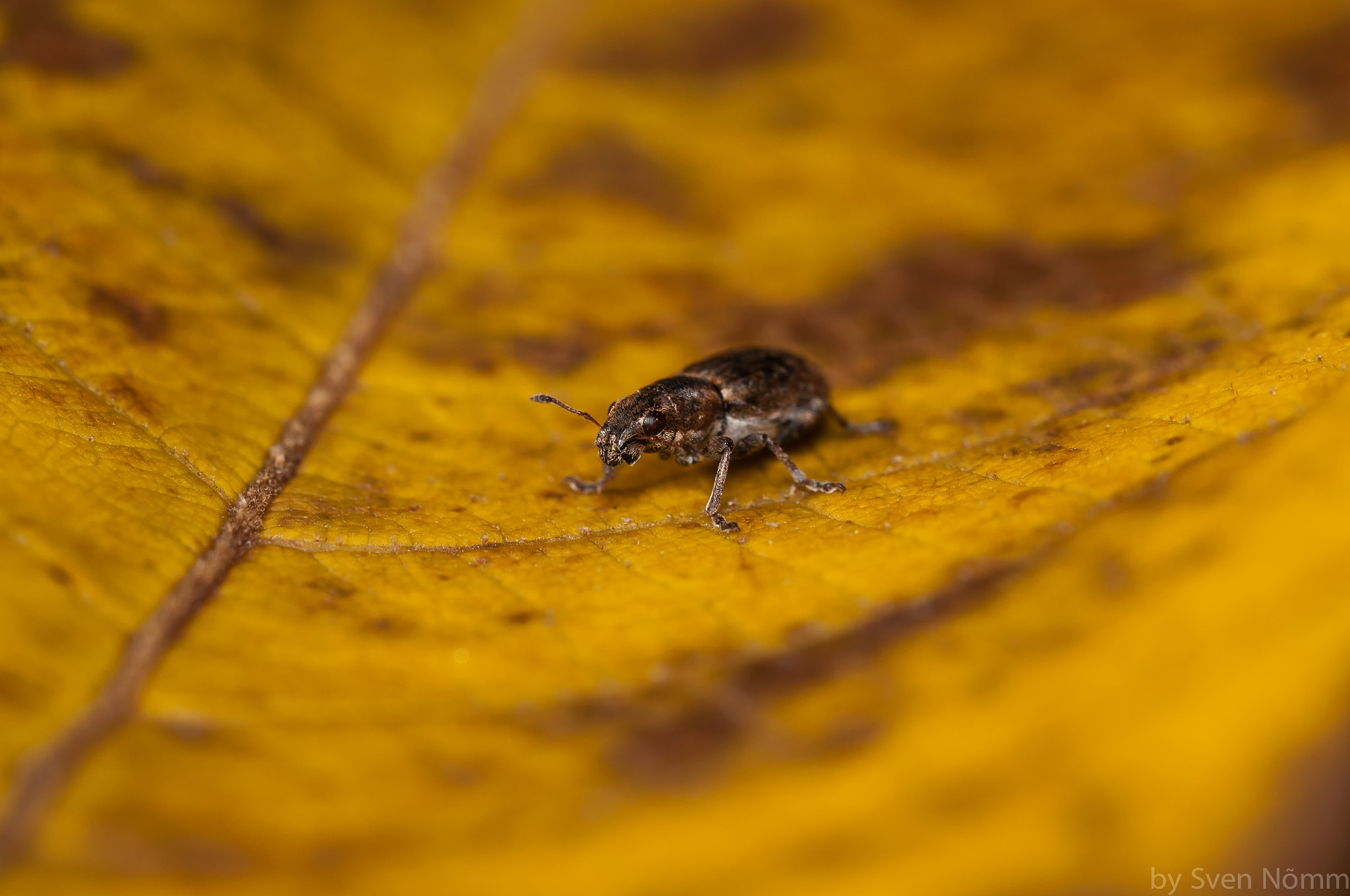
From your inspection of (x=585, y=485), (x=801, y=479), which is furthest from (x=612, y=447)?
(x=801, y=479)

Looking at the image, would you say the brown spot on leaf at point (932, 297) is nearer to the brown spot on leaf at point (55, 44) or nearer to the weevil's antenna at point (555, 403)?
the weevil's antenna at point (555, 403)

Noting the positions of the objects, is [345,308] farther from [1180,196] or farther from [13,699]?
[1180,196]

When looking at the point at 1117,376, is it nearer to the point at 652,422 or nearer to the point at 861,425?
the point at 861,425

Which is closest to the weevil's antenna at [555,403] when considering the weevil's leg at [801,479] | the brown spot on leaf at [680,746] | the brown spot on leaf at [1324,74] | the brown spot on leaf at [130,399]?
the weevil's leg at [801,479]

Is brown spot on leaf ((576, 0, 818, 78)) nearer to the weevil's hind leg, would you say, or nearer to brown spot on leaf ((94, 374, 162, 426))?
the weevil's hind leg

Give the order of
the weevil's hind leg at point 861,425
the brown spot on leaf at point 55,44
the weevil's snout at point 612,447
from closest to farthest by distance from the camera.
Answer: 1. the weevil's hind leg at point 861,425
2. the weevil's snout at point 612,447
3. the brown spot on leaf at point 55,44

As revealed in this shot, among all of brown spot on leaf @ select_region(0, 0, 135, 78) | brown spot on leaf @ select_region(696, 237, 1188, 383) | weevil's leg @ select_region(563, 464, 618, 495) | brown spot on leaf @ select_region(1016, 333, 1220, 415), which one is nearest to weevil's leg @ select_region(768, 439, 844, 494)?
brown spot on leaf @ select_region(696, 237, 1188, 383)
